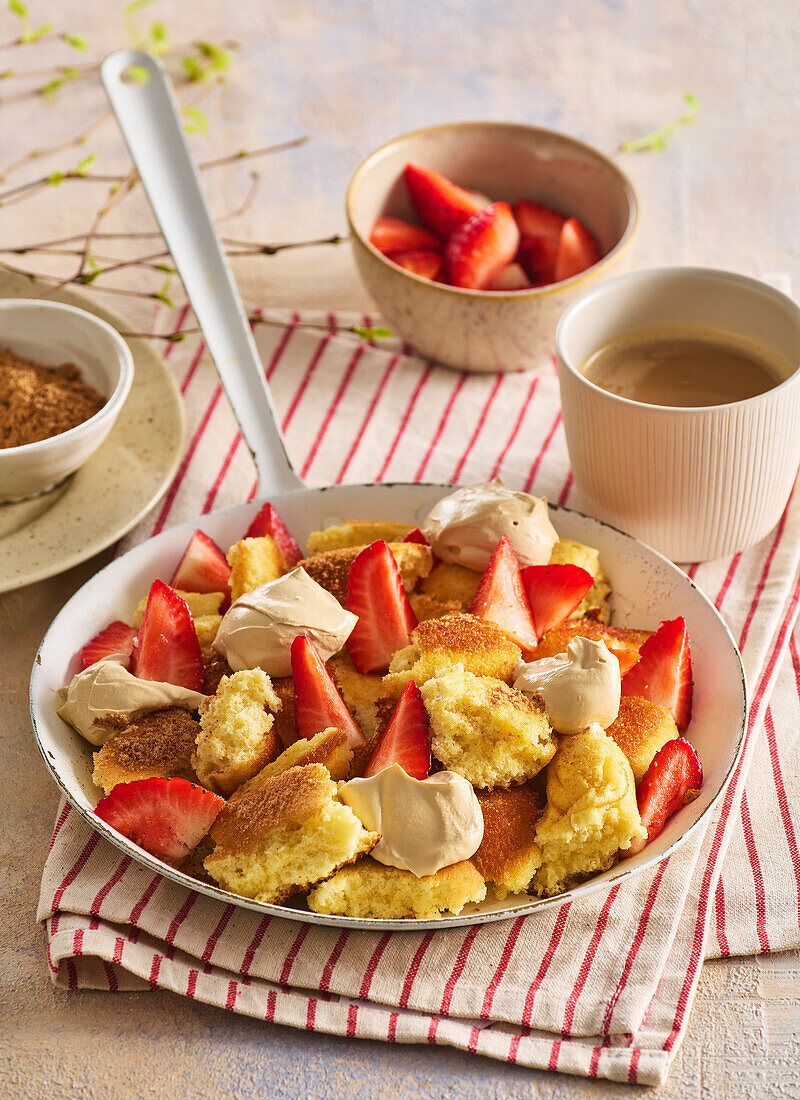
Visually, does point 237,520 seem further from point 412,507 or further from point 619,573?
point 619,573

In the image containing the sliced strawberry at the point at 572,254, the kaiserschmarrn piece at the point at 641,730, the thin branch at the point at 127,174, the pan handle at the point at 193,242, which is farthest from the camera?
the thin branch at the point at 127,174

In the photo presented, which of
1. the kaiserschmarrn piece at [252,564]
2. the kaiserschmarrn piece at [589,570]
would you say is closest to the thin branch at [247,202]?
the kaiserschmarrn piece at [252,564]

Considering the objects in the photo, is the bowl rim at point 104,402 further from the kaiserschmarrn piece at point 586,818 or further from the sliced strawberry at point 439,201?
the kaiserschmarrn piece at point 586,818

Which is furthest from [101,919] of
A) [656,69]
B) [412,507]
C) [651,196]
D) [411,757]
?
[656,69]

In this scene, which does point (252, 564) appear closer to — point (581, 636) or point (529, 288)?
point (581, 636)

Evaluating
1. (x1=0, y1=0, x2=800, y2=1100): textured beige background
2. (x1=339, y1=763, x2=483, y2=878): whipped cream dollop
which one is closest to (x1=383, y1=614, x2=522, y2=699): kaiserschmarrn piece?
(x1=339, y1=763, x2=483, y2=878): whipped cream dollop

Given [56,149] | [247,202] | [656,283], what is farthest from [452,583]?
[56,149]
